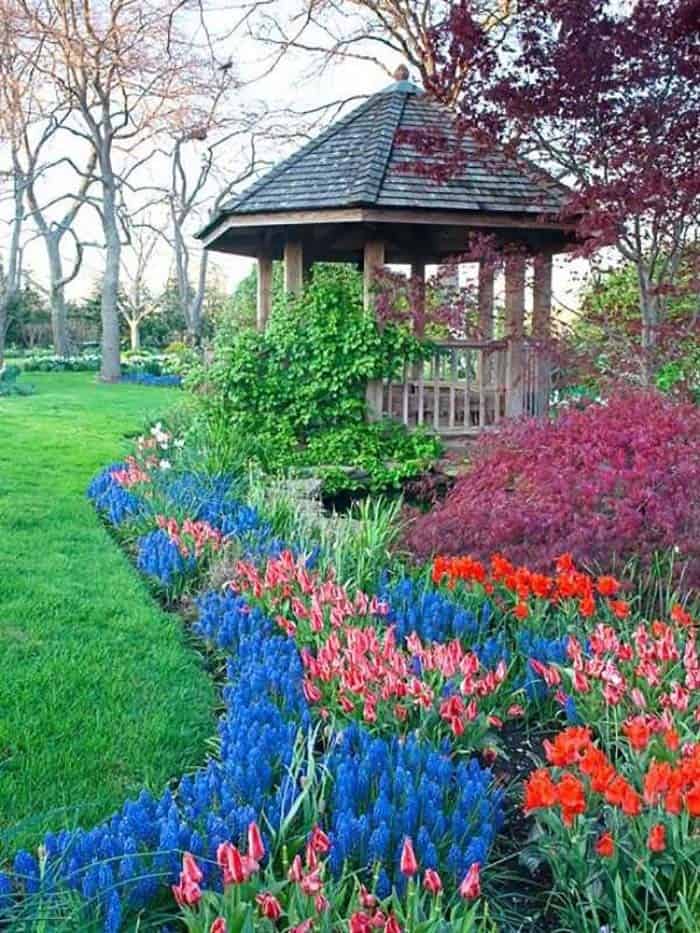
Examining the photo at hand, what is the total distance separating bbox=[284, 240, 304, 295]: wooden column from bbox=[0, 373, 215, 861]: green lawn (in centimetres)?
356

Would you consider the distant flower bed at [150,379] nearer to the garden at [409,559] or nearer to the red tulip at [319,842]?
the garden at [409,559]

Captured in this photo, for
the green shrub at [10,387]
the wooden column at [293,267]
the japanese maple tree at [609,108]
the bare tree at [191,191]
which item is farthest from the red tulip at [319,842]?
the bare tree at [191,191]

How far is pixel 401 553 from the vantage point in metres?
4.29

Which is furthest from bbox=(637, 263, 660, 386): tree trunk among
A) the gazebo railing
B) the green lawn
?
the green lawn

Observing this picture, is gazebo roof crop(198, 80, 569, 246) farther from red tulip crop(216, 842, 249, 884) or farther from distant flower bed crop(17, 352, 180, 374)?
distant flower bed crop(17, 352, 180, 374)

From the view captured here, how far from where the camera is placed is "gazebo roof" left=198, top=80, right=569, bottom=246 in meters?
7.62

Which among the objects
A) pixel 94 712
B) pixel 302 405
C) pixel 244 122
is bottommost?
pixel 94 712

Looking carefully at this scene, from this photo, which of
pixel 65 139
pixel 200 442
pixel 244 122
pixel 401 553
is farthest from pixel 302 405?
pixel 65 139

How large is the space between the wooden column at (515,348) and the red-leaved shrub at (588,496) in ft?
11.5

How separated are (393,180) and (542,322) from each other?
1.92 m

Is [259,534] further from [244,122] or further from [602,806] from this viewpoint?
[244,122]

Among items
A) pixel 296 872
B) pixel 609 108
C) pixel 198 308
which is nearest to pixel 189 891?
pixel 296 872

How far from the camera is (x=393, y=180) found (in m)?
7.83

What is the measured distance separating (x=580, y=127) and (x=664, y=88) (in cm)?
62
